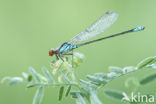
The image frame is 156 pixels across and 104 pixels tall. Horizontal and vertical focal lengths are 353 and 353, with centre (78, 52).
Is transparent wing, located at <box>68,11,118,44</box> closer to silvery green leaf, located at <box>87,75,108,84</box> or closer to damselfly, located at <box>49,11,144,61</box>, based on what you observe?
damselfly, located at <box>49,11,144,61</box>

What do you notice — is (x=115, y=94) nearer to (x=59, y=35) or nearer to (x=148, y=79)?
(x=148, y=79)

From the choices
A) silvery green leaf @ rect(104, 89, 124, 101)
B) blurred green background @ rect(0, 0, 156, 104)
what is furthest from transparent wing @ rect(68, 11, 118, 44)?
silvery green leaf @ rect(104, 89, 124, 101)

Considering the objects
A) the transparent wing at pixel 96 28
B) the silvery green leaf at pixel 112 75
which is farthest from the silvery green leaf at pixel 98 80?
the transparent wing at pixel 96 28

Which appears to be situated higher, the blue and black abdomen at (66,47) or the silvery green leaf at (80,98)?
the blue and black abdomen at (66,47)

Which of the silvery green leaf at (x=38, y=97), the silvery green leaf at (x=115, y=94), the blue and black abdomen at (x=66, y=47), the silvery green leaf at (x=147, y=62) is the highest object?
the blue and black abdomen at (x=66, y=47)

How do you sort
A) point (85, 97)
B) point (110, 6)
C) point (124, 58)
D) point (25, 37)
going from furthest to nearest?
1. point (110, 6)
2. point (25, 37)
3. point (124, 58)
4. point (85, 97)

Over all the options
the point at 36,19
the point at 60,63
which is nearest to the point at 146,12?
the point at 36,19

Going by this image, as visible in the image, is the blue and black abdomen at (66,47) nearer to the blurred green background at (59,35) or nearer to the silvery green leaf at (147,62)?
the silvery green leaf at (147,62)

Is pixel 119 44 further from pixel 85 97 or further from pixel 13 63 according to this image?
pixel 85 97

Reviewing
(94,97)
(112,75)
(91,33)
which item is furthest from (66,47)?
(94,97)
